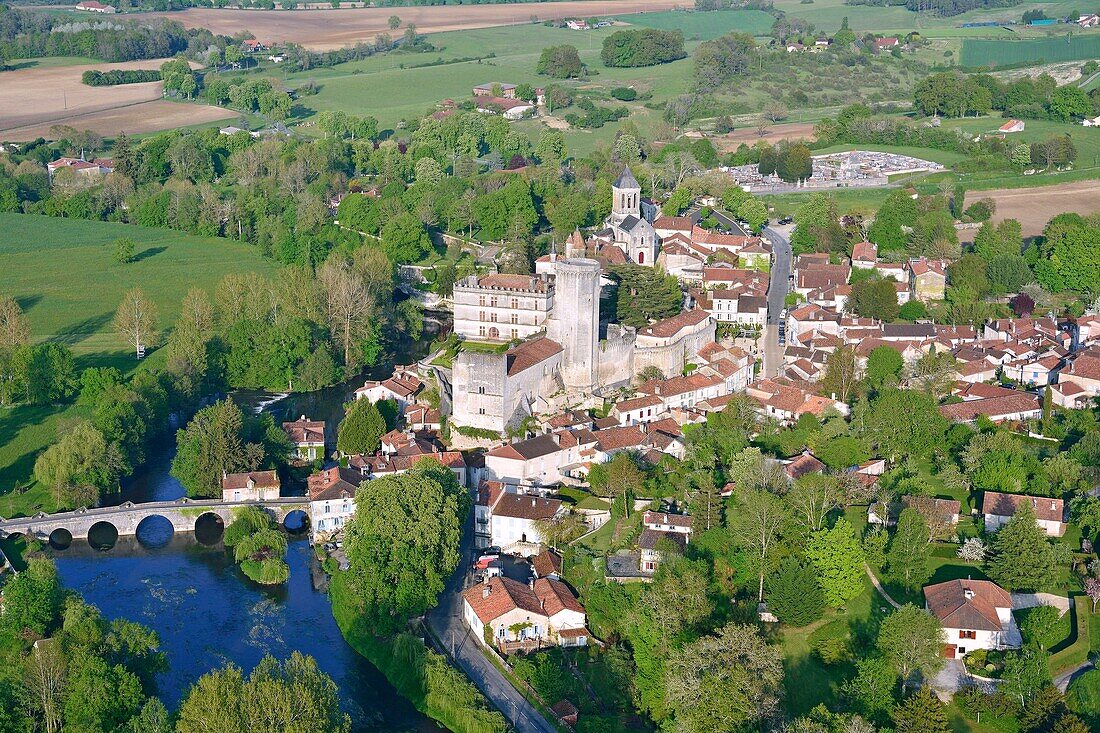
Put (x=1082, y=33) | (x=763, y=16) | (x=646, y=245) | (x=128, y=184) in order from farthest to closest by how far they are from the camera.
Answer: (x=763, y=16), (x=1082, y=33), (x=128, y=184), (x=646, y=245)

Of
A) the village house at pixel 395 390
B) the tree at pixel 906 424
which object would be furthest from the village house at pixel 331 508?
the tree at pixel 906 424

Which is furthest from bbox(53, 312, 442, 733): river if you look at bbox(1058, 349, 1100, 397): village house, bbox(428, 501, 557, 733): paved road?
bbox(1058, 349, 1100, 397): village house


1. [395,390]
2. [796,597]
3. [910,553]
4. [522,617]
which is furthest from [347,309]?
[910,553]

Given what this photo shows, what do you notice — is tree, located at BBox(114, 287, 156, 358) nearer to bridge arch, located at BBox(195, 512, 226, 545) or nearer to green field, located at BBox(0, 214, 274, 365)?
green field, located at BBox(0, 214, 274, 365)

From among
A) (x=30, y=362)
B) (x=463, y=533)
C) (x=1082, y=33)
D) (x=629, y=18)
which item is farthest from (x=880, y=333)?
(x=629, y=18)

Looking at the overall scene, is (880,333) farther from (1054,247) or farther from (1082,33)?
(1082,33)
